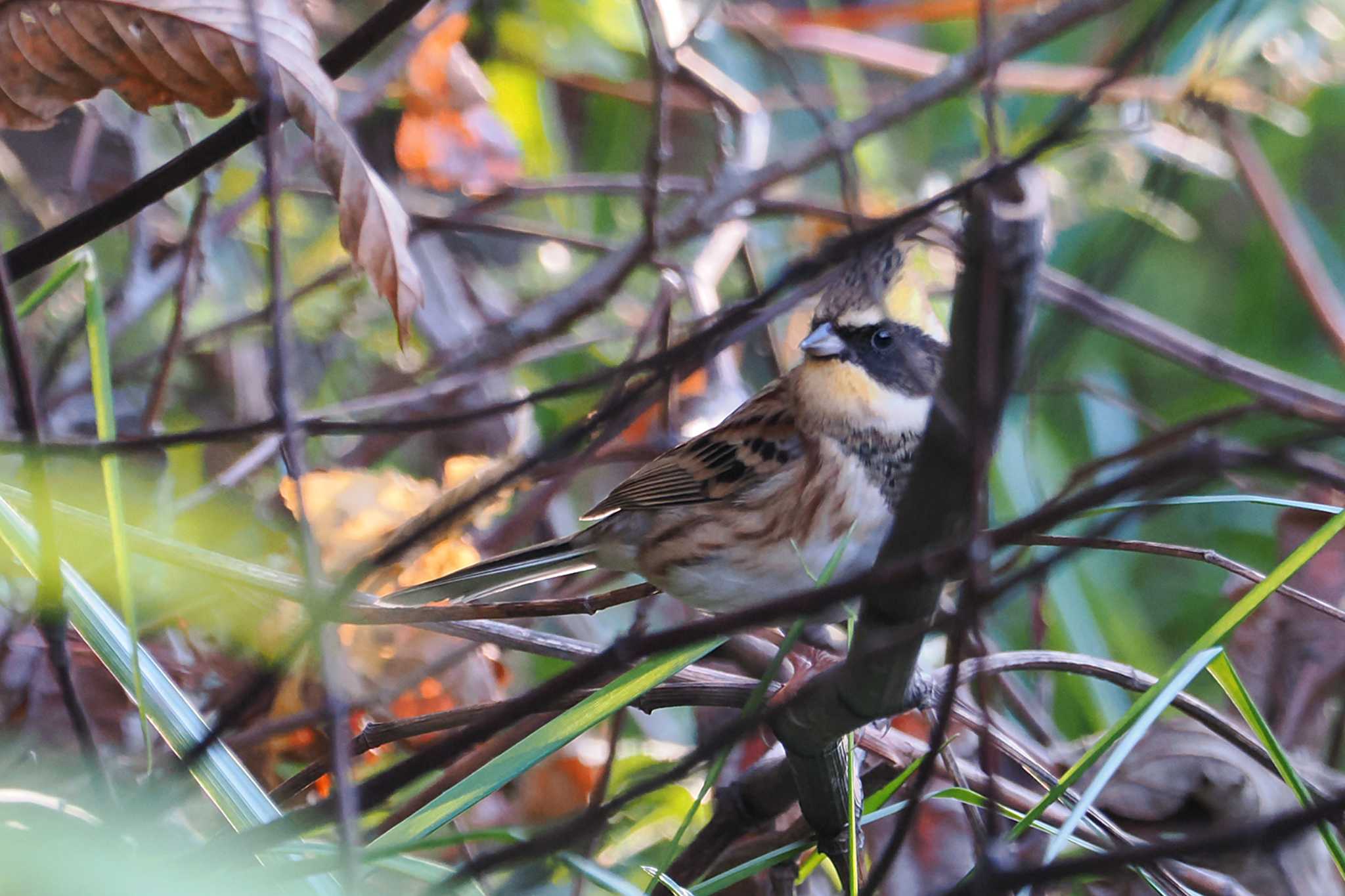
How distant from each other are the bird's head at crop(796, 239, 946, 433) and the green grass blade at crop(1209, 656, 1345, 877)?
0.66 metres

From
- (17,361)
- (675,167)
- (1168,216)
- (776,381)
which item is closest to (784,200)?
(776,381)

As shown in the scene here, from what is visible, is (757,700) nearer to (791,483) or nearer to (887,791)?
(887,791)

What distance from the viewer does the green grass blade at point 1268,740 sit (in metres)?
0.98

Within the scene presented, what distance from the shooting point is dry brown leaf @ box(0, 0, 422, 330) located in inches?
45.2

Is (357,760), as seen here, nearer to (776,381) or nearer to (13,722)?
(13,722)

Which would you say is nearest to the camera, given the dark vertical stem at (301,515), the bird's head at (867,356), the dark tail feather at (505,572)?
the dark vertical stem at (301,515)

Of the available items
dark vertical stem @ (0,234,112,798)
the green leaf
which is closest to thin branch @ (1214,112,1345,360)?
the green leaf

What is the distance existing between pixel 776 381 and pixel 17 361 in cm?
125

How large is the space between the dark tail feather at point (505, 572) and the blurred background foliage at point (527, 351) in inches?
2.2

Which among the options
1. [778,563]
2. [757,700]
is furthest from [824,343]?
[757,700]

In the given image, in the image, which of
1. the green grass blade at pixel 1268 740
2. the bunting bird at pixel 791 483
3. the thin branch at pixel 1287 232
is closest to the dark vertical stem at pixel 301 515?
the green grass blade at pixel 1268 740

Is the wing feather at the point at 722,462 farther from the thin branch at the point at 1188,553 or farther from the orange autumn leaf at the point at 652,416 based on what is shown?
the thin branch at the point at 1188,553

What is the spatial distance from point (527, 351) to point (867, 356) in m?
0.76

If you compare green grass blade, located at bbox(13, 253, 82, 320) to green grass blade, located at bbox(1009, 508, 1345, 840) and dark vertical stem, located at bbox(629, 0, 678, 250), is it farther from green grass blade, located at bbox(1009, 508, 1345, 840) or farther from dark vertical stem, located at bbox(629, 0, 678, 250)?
green grass blade, located at bbox(1009, 508, 1345, 840)
